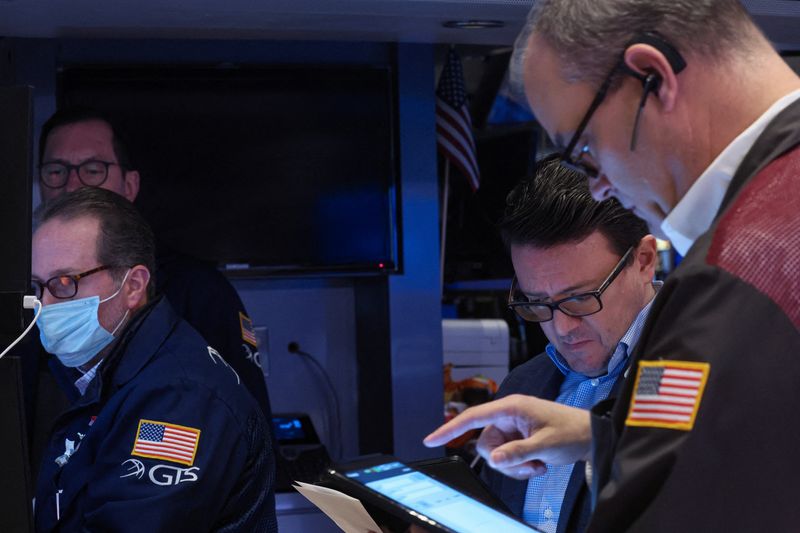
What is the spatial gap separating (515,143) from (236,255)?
1632 mm

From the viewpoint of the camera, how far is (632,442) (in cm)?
113

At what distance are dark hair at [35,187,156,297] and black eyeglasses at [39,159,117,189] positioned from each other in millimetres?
699

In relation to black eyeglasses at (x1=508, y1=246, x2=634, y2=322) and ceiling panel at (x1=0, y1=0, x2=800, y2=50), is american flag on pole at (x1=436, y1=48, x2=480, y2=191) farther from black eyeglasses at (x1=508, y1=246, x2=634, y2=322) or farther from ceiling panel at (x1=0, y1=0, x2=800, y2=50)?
black eyeglasses at (x1=508, y1=246, x2=634, y2=322)

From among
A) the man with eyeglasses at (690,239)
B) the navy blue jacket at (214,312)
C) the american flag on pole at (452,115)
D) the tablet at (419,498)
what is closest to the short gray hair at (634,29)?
the man with eyeglasses at (690,239)

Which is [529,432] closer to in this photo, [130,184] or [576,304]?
[576,304]

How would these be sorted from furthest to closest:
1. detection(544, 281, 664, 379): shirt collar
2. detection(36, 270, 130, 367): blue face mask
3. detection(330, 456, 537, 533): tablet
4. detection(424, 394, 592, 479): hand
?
detection(36, 270, 130, 367): blue face mask
detection(544, 281, 664, 379): shirt collar
detection(330, 456, 537, 533): tablet
detection(424, 394, 592, 479): hand

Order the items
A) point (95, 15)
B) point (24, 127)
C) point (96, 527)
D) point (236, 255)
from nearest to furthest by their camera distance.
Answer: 1. point (24, 127)
2. point (96, 527)
3. point (95, 15)
4. point (236, 255)

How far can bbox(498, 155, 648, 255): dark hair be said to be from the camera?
2291 millimetres

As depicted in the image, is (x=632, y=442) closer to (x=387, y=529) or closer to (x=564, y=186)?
(x=387, y=529)

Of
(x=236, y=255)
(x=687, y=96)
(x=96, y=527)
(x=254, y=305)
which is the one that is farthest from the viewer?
(x=254, y=305)

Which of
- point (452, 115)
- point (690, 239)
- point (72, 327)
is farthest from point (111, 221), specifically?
point (452, 115)

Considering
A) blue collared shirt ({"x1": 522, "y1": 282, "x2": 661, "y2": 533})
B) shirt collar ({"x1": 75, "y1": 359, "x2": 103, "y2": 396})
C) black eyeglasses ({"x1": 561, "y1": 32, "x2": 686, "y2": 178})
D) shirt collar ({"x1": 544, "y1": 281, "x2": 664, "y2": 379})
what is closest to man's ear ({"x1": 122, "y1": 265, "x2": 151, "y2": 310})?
shirt collar ({"x1": 75, "y1": 359, "x2": 103, "y2": 396})

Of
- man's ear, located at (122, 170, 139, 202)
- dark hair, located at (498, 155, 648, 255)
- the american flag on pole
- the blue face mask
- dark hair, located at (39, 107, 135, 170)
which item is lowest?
the blue face mask

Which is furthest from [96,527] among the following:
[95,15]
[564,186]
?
[95,15]
